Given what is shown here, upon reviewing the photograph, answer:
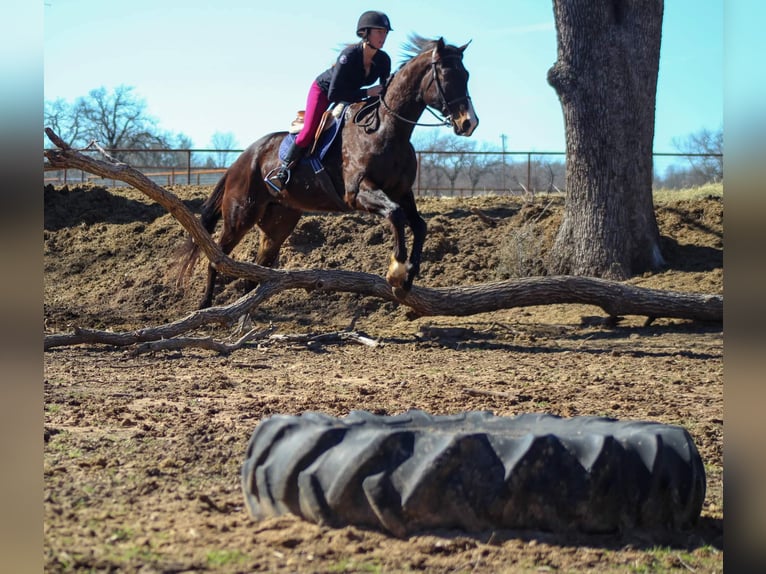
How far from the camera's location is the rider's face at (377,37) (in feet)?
31.1

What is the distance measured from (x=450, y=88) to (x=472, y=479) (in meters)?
6.97

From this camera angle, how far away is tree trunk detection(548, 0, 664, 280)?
514 inches

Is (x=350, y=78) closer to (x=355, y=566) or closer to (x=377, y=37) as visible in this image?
(x=377, y=37)

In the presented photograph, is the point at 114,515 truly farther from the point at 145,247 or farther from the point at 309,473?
the point at 145,247

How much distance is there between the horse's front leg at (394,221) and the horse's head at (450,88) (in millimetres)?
1134

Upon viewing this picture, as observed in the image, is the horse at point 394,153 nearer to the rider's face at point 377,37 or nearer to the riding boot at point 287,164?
the riding boot at point 287,164

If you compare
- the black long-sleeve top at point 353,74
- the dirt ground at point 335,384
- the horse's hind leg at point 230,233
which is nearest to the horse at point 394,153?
the black long-sleeve top at point 353,74

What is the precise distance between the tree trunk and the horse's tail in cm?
551

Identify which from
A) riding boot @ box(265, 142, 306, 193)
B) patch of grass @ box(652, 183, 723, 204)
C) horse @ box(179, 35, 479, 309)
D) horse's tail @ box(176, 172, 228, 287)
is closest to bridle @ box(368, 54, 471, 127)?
horse @ box(179, 35, 479, 309)

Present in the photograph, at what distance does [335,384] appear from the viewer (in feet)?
23.5

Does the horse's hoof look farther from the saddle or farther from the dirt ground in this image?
the saddle

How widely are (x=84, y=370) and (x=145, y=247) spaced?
11116 millimetres

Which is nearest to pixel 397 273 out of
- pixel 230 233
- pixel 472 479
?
pixel 230 233
